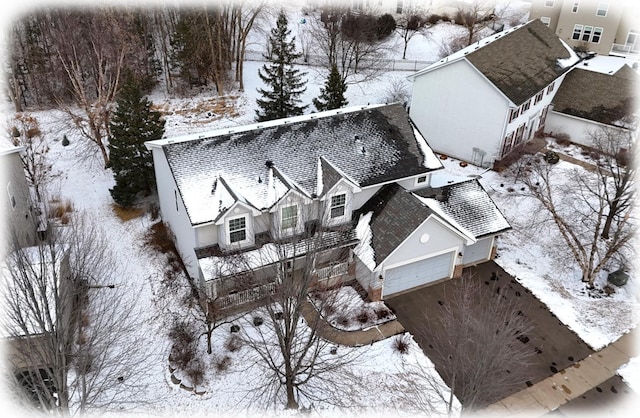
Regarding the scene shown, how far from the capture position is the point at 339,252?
28.0 m

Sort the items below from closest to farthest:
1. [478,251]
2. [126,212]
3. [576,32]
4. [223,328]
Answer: [223,328] < [478,251] < [126,212] < [576,32]

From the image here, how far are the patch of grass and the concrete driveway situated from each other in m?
16.2

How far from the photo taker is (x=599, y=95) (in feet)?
141

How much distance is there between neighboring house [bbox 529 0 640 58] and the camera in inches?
2103

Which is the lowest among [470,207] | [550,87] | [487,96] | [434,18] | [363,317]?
[363,317]

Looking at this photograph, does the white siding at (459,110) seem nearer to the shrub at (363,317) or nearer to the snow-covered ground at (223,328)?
the snow-covered ground at (223,328)

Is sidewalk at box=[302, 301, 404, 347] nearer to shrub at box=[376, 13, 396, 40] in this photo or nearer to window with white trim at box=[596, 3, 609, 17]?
shrub at box=[376, 13, 396, 40]

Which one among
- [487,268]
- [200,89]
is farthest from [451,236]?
[200,89]

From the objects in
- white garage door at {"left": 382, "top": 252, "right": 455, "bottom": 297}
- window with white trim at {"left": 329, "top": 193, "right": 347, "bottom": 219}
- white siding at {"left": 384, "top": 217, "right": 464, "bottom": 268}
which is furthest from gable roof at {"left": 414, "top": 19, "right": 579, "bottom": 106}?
window with white trim at {"left": 329, "top": 193, "right": 347, "bottom": 219}

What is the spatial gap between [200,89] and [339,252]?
27116mm

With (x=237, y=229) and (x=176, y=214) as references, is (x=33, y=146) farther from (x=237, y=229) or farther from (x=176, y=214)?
(x=237, y=229)

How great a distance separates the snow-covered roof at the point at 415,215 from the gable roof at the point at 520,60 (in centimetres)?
1107

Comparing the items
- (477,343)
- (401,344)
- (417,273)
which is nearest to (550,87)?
(417,273)

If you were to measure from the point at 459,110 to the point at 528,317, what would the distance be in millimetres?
17819
